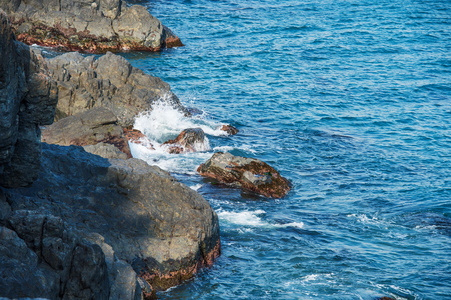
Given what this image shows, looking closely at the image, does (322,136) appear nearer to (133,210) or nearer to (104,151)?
(104,151)

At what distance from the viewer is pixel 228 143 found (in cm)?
2684

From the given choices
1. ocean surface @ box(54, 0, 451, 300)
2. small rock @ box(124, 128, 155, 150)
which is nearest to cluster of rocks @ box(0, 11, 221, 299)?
ocean surface @ box(54, 0, 451, 300)

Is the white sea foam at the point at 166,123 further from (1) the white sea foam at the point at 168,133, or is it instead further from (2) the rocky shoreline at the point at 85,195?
(2) the rocky shoreline at the point at 85,195

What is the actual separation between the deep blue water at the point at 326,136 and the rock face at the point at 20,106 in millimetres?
5419

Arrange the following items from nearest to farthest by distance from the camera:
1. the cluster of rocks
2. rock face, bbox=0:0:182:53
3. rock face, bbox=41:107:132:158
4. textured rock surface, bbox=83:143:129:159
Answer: the cluster of rocks
textured rock surface, bbox=83:143:129:159
rock face, bbox=41:107:132:158
rock face, bbox=0:0:182:53

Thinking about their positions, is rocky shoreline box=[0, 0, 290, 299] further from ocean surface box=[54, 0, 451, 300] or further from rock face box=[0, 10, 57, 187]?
ocean surface box=[54, 0, 451, 300]

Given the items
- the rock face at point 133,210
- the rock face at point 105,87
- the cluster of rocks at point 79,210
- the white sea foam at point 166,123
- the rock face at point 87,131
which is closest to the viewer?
the cluster of rocks at point 79,210

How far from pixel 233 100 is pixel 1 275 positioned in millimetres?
27875

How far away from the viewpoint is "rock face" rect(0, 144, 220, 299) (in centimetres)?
1273

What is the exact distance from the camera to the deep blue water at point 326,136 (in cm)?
1557

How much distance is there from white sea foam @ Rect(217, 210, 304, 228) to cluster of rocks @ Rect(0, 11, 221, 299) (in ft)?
10.3

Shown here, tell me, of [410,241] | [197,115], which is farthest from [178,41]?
[410,241]

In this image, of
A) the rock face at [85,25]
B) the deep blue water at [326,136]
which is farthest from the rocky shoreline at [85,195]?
the rock face at [85,25]

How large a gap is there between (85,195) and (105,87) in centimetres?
1524
